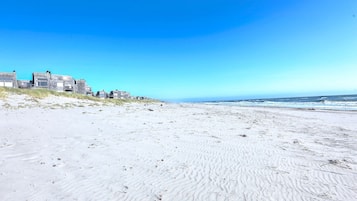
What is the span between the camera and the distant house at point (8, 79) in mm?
31803

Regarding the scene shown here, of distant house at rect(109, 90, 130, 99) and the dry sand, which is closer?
the dry sand

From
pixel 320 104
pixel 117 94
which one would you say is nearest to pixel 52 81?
pixel 117 94

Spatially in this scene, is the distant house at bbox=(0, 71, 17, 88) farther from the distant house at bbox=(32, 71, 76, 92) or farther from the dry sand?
the dry sand

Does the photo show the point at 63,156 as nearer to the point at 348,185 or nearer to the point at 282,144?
the point at 348,185

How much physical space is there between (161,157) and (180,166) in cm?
79

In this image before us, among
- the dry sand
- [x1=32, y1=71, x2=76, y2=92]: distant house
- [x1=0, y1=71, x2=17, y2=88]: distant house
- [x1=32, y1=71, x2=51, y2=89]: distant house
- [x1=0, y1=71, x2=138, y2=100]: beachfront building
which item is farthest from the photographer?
[x1=32, y1=71, x2=76, y2=92]: distant house

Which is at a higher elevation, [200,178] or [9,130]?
[9,130]

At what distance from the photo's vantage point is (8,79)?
3256cm

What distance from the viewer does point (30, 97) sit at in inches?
797

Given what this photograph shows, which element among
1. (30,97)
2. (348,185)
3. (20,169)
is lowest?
(348,185)

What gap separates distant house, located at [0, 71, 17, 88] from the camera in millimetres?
31803

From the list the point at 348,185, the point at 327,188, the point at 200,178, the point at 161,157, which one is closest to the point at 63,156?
the point at 161,157

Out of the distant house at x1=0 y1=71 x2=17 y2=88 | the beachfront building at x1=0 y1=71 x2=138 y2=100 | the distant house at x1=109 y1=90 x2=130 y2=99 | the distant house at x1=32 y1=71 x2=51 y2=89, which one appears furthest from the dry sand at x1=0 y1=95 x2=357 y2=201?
the distant house at x1=109 y1=90 x2=130 y2=99

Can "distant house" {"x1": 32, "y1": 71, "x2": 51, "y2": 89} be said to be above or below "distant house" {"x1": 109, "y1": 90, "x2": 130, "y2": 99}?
above
